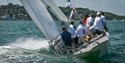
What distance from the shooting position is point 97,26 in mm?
29484

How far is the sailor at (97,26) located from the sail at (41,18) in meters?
2.87

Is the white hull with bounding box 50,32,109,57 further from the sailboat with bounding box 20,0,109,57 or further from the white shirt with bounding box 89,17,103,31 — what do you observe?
the white shirt with bounding box 89,17,103,31

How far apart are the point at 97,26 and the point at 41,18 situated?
4.08 metres

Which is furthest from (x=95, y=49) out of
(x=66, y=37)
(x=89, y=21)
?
(x=89, y=21)

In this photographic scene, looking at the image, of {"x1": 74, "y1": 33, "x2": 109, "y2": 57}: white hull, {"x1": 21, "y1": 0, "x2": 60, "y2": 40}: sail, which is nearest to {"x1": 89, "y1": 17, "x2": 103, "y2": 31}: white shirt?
{"x1": 74, "y1": 33, "x2": 109, "y2": 57}: white hull

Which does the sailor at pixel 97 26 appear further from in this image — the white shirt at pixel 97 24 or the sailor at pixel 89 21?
the sailor at pixel 89 21

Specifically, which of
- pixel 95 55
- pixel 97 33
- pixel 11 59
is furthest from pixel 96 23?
pixel 11 59

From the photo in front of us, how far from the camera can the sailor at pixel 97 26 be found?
2933cm

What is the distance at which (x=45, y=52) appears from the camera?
31.3 meters

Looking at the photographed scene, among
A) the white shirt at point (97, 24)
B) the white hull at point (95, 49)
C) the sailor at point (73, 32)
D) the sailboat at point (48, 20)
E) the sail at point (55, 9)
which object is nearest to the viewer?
the white hull at point (95, 49)

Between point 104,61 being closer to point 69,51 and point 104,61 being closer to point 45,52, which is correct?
point 69,51

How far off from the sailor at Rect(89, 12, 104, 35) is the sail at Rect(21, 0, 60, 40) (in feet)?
9.42

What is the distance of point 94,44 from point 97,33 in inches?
109

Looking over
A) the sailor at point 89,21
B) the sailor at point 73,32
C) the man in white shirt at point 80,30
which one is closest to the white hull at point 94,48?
the sailor at point 73,32
